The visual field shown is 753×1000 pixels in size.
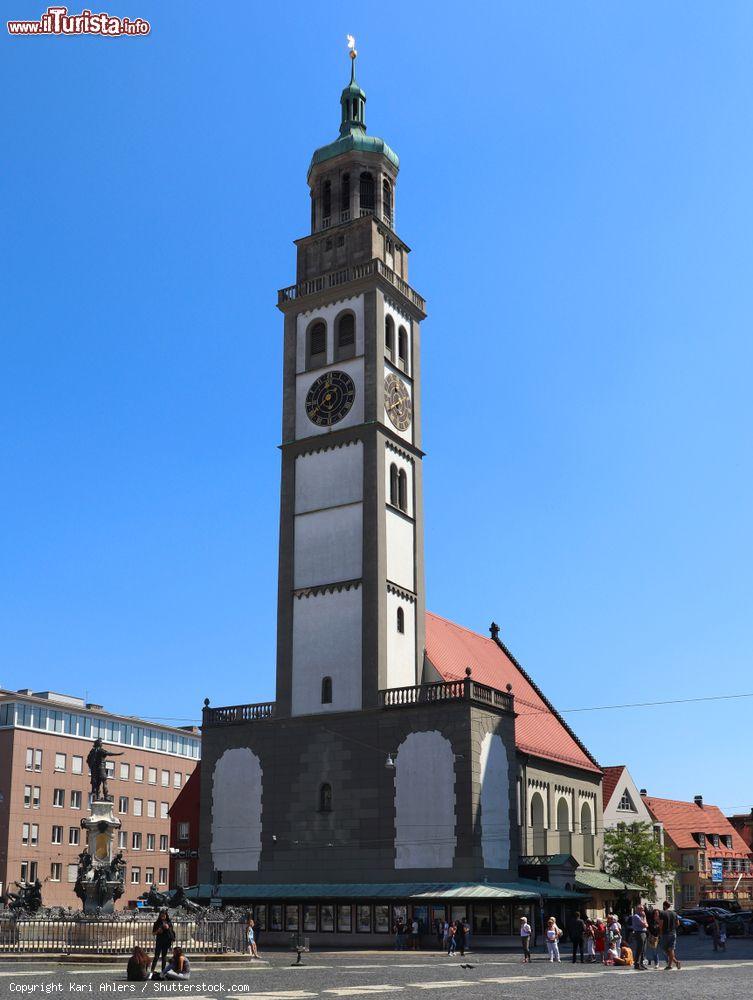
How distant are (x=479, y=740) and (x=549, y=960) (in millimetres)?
12587

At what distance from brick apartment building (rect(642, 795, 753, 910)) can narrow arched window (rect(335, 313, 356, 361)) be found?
210ft

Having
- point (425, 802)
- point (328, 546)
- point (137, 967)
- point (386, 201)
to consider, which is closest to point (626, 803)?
point (425, 802)

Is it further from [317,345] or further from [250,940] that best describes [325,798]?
[317,345]

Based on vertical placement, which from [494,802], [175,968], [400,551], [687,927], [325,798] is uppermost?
[400,551]

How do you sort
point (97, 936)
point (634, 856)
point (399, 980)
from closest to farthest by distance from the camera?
1. point (399, 980)
2. point (97, 936)
3. point (634, 856)

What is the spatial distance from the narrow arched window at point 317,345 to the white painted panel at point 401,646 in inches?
544

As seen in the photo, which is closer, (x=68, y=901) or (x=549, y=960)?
(x=549, y=960)

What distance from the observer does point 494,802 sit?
52156mm

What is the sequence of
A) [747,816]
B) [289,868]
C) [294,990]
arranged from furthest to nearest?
[747,816]
[289,868]
[294,990]

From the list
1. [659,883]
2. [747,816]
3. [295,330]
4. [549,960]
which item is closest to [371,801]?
[549,960]

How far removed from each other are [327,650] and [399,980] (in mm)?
26432

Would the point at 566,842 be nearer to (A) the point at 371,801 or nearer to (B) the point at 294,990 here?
(A) the point at 371,801

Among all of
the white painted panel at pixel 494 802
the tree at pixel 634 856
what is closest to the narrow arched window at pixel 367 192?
the white painted panel at pixel 494 802

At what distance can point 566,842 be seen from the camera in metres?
63.1
